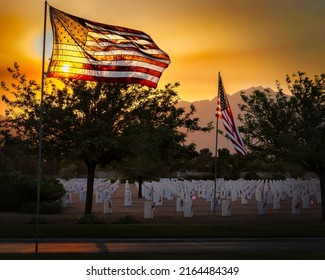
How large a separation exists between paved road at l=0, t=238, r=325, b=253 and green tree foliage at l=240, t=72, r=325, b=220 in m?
8.29

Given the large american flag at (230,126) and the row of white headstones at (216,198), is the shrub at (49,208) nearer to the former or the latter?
the row of white headstones at (216,198)

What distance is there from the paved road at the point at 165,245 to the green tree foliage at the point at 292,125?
326 inches

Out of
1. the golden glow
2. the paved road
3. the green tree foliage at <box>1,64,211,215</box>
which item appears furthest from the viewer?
the green tree foliage at <box>1,64,211,215</box>

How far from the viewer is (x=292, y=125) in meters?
31.3

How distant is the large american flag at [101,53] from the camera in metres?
16.3

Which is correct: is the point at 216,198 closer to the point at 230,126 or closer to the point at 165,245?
the point at 230,126

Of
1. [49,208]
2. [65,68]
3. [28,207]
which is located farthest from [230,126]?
[65,68]

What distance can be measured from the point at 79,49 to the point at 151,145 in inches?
515

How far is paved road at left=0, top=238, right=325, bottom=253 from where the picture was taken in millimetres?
17828

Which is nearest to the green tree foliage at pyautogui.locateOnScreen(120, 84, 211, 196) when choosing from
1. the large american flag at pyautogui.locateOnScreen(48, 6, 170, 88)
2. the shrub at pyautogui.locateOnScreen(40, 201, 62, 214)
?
the shrub at pyautogui.locateOnScreen(40, 201, 62, 214)

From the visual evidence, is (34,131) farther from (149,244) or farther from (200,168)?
(200,168)

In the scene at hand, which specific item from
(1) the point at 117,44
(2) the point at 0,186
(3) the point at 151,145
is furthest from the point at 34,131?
(1) the point at 117,44

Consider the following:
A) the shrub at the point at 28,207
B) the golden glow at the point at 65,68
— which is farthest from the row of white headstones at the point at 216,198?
the golden glow at the point at 65,68

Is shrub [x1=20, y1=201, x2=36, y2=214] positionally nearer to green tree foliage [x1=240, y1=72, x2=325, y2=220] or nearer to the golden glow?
green tree foliage [x1=240, y1=72, x2=325, y2=220]
